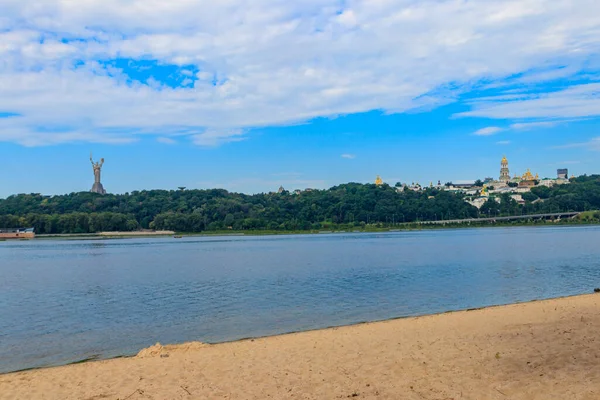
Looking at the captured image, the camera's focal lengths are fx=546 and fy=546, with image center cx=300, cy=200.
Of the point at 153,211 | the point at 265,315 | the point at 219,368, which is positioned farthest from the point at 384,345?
the point at 153,211

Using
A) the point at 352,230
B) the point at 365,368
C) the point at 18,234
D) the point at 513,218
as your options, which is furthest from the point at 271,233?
the point at 365,368

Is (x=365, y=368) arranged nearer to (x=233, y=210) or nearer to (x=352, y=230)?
(x=352, y=230)

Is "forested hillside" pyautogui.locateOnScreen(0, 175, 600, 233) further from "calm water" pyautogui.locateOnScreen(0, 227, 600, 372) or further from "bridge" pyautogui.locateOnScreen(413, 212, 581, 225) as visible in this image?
"calm water" pyautogui.locateOnScreen(0, 227, 600, 372)

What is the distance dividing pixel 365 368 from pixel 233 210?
6067 inches

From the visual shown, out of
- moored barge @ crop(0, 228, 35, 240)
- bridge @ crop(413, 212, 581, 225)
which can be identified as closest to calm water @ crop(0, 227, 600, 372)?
moored barge @ crop(0, 228, 35, 240)

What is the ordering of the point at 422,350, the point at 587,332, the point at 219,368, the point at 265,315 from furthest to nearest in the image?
1. the point at 265,315
2. the point at 587,332
3. the point at 422,350
4. the point at 219,368

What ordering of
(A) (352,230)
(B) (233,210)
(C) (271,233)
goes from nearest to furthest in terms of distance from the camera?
1. (C) (271,233)
2. (A) (352,230)
3. (B) (233,210)

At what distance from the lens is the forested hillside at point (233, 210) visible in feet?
499

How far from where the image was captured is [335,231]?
163 meters

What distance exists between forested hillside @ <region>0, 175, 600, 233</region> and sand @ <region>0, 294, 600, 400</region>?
14080 centimetres

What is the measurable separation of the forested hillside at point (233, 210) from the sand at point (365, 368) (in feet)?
462

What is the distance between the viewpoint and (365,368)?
12.5 metres

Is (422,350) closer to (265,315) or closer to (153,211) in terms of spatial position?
(265,315)

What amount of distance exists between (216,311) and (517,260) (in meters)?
34.7
